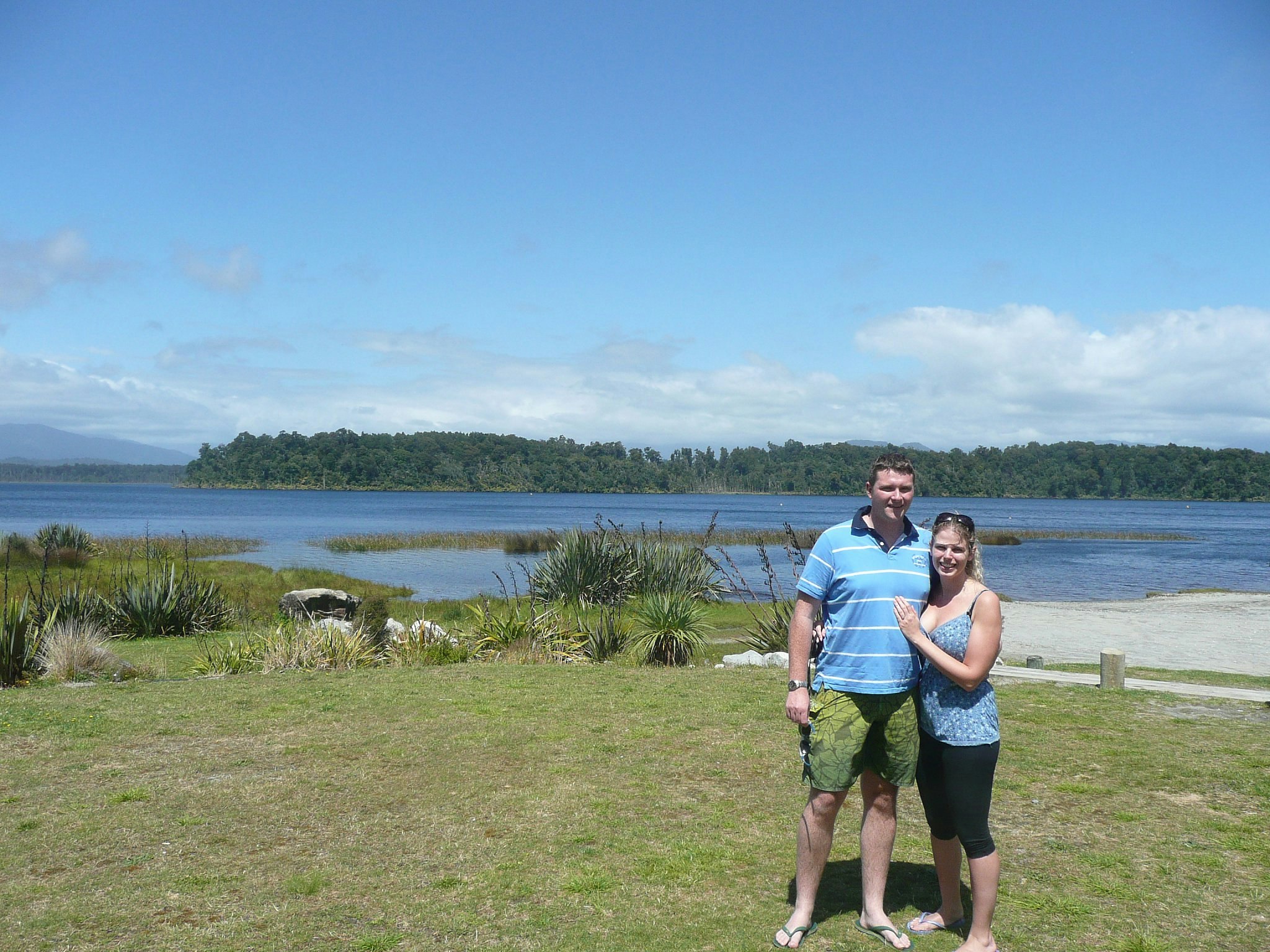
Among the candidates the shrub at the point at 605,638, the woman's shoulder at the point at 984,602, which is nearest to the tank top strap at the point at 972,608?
the woman's shoulder at the point at 984,602

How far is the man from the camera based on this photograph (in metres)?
3.89

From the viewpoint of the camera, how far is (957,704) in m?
3.84

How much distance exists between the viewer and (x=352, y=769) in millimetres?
6633

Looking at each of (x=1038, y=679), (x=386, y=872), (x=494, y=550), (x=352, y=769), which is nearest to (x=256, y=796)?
(x=352, y=769)

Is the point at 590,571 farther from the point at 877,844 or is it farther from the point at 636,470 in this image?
the point at 636,470

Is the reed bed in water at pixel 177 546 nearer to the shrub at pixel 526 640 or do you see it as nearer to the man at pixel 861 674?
the shrub at pixel 526 640

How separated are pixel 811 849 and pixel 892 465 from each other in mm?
1675

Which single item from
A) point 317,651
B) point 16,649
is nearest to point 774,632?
point 317,651

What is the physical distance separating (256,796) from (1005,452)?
623 feet

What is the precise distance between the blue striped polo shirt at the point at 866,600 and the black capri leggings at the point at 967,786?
0.33 m

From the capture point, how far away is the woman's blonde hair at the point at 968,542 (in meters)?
3.79

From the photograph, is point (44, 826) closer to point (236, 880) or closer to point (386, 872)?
point (236, 880)

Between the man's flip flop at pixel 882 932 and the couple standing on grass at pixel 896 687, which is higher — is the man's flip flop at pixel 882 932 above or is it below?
below

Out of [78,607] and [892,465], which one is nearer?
[892,465]
